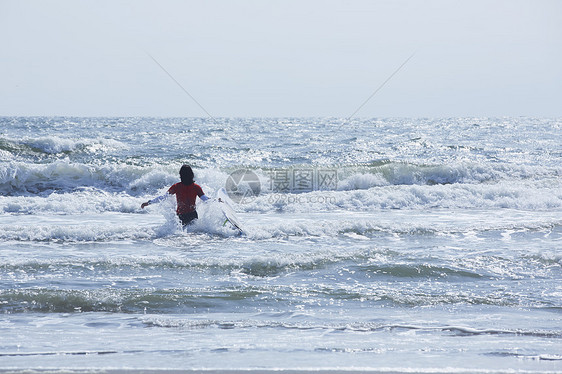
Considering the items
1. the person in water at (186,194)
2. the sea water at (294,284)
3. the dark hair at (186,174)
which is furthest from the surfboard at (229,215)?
the dark hair at (186,174)

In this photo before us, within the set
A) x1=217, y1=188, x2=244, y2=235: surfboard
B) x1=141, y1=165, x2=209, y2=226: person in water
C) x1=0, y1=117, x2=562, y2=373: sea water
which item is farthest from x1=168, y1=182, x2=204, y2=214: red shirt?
x1=217, y1=188, x2=244, y2=235: surfboard

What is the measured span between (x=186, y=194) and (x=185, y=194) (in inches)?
0.7

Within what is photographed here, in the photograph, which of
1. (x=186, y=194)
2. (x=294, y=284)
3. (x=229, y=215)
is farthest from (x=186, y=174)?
(x=294, y=284)

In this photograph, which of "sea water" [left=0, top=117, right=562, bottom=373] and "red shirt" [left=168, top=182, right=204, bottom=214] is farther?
"red shirt" [left=168, top=182, right=204, bottom=214]

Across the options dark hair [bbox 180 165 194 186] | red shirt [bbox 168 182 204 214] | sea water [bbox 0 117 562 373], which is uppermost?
dark hair [bbox 180 165 194 186]

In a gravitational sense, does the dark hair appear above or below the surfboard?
above

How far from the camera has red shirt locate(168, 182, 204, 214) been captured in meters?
9.81

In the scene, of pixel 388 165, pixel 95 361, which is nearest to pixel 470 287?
pixel 95 361

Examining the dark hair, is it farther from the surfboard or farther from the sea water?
the surfboard

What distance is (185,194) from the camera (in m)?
9.87

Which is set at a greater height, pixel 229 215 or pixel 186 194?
pixel 186 194

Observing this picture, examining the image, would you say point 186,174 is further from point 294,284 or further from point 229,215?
point 294,284

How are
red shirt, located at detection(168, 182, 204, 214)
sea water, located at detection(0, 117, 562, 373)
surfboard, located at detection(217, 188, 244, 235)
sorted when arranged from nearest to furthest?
sea water, located at detection(0, 117, 562, 373)
surfboard, located at detection(217, 188, 244, 235)
red shirt, located at detection(168, 182, 204, 214)

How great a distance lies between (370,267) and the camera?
7.15 meters
